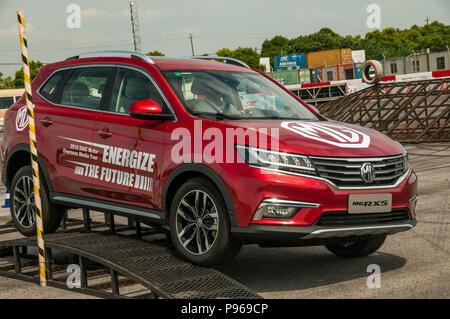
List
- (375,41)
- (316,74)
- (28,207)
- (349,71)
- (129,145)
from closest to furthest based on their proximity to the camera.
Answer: (129,145), (28,207), (349,71), (316,74), (375,41)

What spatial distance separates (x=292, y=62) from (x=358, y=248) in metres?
96.8

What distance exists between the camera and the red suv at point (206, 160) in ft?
18.3

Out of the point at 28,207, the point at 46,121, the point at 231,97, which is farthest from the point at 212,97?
the point at 28,207

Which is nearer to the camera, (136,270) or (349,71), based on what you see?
(136,270)

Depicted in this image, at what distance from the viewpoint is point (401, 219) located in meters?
6.12

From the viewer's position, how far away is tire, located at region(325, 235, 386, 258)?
23.4 feet

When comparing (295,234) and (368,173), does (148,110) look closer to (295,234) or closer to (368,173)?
(295,234)

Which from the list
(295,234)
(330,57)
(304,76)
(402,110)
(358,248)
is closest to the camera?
(295,234)

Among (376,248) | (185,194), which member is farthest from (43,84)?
(376,248)

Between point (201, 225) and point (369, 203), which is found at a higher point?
point (369, 203)

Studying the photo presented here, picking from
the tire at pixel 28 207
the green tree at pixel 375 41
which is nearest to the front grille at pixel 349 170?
the tire at pixel 28 207

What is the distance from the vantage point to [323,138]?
231 inches

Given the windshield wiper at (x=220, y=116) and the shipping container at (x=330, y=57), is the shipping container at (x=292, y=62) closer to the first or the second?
the shipping container at (x=330, y=57)
